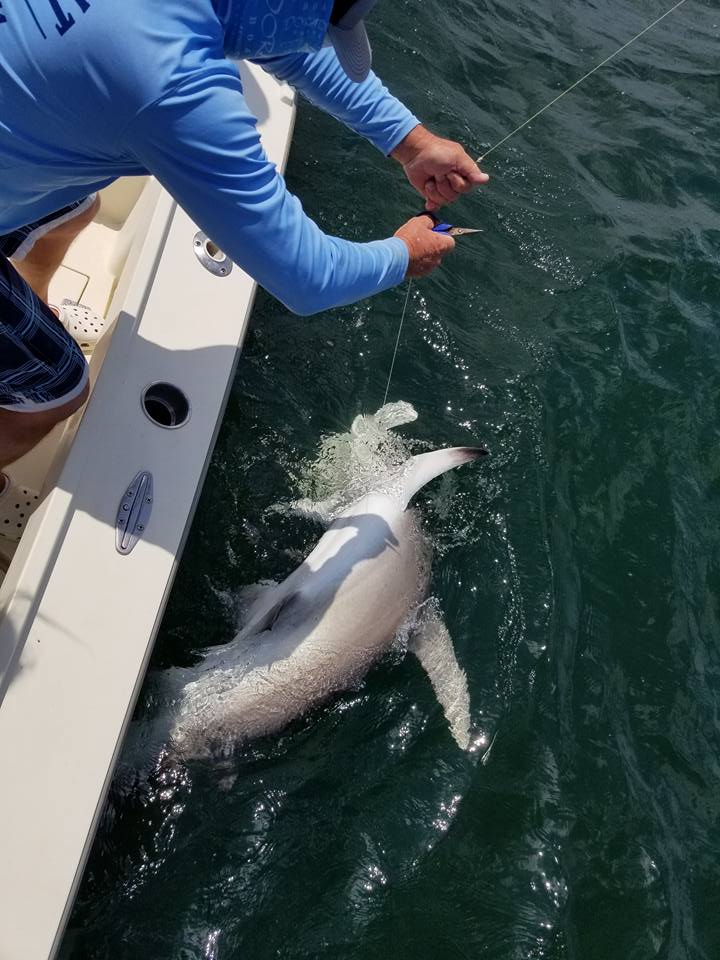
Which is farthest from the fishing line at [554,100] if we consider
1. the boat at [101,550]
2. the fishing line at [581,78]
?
the boat at [101,550]

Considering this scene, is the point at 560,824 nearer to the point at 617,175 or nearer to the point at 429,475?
the point at 429,475

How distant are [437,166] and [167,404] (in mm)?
1378

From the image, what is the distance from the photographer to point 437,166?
3217mm

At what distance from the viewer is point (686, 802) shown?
3.56 metres

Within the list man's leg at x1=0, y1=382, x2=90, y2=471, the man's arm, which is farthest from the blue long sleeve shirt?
the man's arm

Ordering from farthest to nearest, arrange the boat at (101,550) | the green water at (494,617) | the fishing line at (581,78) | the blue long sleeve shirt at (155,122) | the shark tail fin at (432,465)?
the fishing line at (581,78), the shark tail fin at (432,465), the green water at (494,617), the boat at (101,550), the blue long sleeve shirt at (155,122)

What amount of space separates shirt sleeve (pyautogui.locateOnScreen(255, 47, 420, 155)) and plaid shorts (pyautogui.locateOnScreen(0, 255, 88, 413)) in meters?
1.11

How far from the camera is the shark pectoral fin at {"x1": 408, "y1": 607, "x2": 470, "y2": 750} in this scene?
339 cm

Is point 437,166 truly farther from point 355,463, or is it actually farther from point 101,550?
point 101,550

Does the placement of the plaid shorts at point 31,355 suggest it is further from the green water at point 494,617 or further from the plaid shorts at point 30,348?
the green water at point 494,617

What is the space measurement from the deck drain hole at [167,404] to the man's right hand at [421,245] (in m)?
0.98

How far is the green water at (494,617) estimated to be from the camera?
296cm

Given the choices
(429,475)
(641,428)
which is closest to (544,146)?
(641,428)

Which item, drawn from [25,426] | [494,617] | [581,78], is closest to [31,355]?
[25,426]
